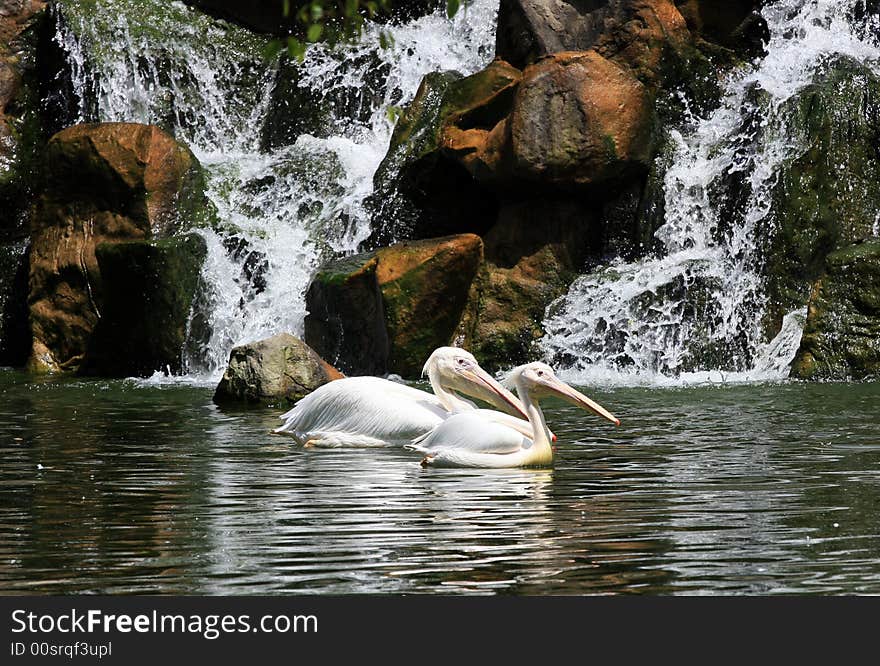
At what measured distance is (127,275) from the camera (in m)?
18.5

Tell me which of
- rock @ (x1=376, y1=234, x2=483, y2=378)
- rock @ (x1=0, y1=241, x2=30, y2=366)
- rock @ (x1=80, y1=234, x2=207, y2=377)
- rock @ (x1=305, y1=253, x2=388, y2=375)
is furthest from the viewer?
rock @ (x1=0, y1=241, x2=30, y2=366)

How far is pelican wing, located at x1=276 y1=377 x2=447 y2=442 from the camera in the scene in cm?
1020

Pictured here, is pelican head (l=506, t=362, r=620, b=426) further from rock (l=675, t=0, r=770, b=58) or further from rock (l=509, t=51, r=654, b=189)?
rock (l=675, t=0, r=770, b=58)

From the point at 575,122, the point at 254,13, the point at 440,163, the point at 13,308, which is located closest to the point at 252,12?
the point at 254,13

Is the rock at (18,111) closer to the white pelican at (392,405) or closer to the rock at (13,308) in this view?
the rock at (13,308)

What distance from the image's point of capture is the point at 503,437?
359 inches

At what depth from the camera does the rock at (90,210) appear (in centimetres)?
1953

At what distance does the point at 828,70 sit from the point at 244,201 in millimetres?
7369

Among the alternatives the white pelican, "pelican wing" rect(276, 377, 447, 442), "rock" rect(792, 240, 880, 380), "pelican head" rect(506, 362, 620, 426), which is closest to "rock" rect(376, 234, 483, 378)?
"rock" rect(792, 240, 880, 380)

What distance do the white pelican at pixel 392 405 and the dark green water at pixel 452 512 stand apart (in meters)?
0.27

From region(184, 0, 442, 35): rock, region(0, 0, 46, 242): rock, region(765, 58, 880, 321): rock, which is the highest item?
region(184, 0, 442, 35): rock

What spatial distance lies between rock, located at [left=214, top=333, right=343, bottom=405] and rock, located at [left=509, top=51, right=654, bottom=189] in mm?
5127

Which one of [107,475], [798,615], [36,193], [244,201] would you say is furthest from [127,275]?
[798,615]

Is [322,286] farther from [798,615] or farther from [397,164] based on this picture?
[798,615]
